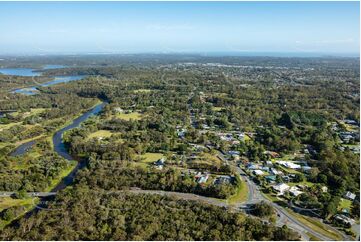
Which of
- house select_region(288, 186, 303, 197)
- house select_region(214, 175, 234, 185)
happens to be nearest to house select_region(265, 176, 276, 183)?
house select_region(288, 186, 303, 197)

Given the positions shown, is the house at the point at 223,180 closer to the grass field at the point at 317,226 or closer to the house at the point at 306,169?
the grass field at the point at 317,226

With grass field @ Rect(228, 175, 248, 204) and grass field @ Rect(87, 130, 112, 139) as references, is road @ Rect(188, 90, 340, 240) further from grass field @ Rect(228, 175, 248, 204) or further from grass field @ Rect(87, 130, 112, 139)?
grass field @ Rect(87, 130, 112, 139)

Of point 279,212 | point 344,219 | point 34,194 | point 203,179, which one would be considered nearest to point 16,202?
point 34,194

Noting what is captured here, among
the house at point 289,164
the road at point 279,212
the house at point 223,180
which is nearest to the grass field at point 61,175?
the house at point 223,180

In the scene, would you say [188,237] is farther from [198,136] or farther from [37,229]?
[198,136]

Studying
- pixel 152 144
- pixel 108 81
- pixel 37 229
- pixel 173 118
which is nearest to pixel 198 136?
pixel 152 144
